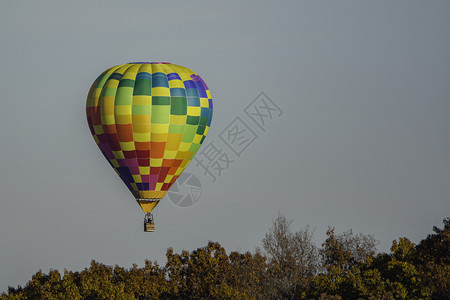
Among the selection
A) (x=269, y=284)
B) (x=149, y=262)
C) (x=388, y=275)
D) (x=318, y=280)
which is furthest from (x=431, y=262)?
(x=149, y=262)

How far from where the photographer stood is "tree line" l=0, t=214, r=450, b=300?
65500mm

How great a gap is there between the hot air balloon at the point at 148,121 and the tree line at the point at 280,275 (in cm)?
825

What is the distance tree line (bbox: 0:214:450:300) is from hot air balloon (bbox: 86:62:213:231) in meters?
8.25

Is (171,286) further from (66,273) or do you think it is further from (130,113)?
(130,113)

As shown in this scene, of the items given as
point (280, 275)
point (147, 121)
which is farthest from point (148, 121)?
point (280, 275)

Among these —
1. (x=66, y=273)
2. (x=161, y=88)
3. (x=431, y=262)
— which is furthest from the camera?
(x=66, y=273)

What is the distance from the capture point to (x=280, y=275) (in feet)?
264

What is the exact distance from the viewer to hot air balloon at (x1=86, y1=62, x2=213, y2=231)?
70.4 m

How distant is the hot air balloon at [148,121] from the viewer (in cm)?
7044

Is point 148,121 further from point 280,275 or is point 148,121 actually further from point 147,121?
point 280,275

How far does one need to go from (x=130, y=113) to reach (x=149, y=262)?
74.1ft

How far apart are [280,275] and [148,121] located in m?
17.6

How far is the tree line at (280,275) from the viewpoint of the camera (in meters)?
65.5

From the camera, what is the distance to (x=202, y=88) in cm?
7256
